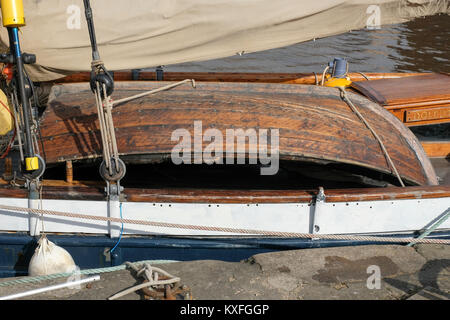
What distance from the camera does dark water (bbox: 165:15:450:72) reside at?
12.6 metres

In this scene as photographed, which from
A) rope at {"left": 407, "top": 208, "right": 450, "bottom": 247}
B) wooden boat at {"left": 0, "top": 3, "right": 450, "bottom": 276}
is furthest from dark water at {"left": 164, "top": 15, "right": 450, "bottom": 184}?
rope at {"left": 407, "top": 208, "right": 450, "bottom": 247}

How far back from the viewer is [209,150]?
3.87 metres

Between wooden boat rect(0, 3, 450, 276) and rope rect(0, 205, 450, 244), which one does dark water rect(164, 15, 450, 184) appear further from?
rope rect(0, 205, 450, 244)

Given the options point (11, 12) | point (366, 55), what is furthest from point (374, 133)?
point (366, 55)

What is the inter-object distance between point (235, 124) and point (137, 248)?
1.18 meters

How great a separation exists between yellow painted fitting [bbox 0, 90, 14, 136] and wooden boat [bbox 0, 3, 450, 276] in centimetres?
27

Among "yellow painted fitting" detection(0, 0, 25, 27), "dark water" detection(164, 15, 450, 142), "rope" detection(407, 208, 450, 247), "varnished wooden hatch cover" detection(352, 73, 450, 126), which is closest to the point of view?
"yellow painted fitting" detection(0, 0, 25, 27)

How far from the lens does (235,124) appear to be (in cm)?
405

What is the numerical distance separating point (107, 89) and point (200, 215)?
1110 mm

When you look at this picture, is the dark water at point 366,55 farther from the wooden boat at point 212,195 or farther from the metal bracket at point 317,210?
the metal bracket at point 317,210

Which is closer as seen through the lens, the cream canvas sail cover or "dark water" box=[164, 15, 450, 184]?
the cream canvas sail cover

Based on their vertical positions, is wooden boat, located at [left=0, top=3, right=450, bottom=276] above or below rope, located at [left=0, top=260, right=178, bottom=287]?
above
